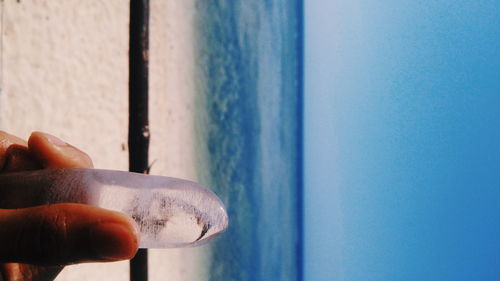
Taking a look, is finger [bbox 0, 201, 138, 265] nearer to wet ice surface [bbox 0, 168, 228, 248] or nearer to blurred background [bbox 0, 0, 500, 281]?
wet ice surface [bbox 0, 168, 228, 248]

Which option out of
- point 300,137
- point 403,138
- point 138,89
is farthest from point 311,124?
point 138,89

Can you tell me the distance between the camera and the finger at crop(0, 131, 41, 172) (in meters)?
0.27

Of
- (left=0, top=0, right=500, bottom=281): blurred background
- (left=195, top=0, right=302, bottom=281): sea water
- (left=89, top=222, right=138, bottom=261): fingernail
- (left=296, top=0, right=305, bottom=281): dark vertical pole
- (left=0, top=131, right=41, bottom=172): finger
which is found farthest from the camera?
(left=296, top=0, right=305, bottom=281): dark vertical pole

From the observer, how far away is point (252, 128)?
1.87ft

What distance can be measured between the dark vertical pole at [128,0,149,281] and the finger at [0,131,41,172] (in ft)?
0.28

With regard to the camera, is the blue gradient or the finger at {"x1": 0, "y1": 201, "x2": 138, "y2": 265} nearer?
the finger at {"x1": 0, "y1": 201, "x2": 138, "y2": 265}

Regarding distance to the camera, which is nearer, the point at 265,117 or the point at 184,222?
the point at 184,222

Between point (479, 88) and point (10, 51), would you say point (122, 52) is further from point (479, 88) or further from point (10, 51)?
point (479, 88)

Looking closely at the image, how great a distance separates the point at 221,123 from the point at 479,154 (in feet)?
0.98

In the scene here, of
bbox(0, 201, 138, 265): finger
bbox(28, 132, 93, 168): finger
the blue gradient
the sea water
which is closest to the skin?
bbox(0, 201, 138, 265): finger

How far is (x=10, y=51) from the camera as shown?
0.29 m

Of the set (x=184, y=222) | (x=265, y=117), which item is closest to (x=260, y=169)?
(x=265, y=117)

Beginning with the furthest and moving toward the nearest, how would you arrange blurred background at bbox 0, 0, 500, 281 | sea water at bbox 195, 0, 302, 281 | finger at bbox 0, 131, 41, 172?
sea water at bbox 195, 0, 302, 281 → blurred background at bbox 0, 0, 500, 281 → finger at bbox 0, 131, 41, 172

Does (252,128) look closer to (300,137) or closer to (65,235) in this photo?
(300,137)
